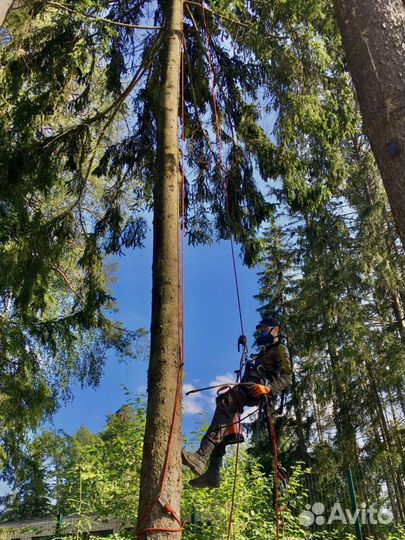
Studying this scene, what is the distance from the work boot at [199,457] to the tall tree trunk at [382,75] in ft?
8.77

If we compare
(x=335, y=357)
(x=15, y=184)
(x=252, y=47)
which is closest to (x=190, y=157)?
(x=252, y=47)

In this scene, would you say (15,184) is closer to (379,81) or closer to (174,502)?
(174,502)

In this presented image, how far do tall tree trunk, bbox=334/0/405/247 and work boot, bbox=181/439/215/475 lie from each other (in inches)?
105

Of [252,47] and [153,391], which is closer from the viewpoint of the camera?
[153,391]

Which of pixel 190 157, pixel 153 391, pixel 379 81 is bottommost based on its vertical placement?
pixel 153 391

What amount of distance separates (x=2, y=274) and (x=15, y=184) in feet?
5.18

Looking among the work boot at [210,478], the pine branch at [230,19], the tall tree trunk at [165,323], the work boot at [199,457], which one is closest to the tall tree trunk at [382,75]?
the tall tree trunk at [165,323]

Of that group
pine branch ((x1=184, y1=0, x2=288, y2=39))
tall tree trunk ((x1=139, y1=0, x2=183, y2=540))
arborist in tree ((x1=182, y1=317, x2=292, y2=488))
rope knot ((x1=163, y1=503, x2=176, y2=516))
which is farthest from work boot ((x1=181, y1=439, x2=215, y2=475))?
pine branch ((x1=184, y1=0, x2=288, y2=39))

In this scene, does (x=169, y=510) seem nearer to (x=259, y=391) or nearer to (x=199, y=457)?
(x=199, y=457)

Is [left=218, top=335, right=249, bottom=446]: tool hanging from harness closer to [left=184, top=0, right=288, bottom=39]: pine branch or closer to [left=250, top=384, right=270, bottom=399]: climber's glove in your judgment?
Answer: [left=250, top=384, right=270, bottom=399]: climber's glove

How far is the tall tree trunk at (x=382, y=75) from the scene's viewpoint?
2.46 m

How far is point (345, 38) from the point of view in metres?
3.07

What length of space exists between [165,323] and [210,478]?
139cm

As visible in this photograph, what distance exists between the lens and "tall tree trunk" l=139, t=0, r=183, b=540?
3689 mm
